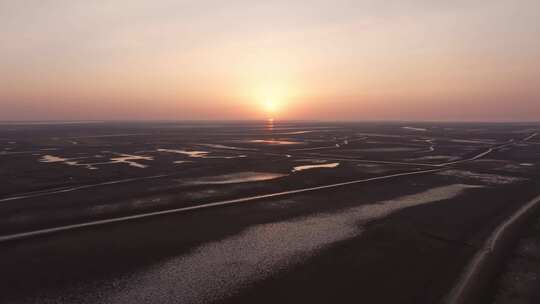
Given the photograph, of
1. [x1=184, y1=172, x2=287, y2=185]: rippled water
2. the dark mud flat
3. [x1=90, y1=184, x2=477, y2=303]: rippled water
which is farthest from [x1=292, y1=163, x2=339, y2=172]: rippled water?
[x1=90, y1=184, x2=477, y2=303]: rippled water

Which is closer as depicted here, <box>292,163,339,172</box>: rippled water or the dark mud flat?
the dark mud flat

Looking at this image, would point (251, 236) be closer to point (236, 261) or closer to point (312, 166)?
point (236, 261)

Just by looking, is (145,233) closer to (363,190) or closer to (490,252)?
(490,252)

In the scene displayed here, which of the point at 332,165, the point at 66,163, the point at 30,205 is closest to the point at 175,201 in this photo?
the point at 30,205

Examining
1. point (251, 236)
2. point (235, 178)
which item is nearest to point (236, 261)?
point (251, 236)

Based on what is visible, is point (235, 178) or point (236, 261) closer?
point (236, 261)

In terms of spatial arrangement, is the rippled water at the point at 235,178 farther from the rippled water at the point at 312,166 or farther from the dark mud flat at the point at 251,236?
the rippled water at the point at 312,166

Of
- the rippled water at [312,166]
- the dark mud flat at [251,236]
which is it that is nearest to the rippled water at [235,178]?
the dark mud flat at [251,236]

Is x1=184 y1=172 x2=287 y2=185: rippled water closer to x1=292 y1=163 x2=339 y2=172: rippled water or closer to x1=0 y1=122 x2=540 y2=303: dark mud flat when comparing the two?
x1=0 y1=122 x2=540 y2=303: dark mud flat

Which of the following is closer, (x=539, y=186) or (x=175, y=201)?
(x=175, y=201)

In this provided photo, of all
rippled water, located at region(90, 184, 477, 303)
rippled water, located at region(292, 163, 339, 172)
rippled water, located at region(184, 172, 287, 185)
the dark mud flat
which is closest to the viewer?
rippled water, located at region(90, 184, 477, 303)

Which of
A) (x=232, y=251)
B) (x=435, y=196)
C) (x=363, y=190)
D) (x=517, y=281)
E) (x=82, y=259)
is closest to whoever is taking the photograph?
(x=517, y=281)
